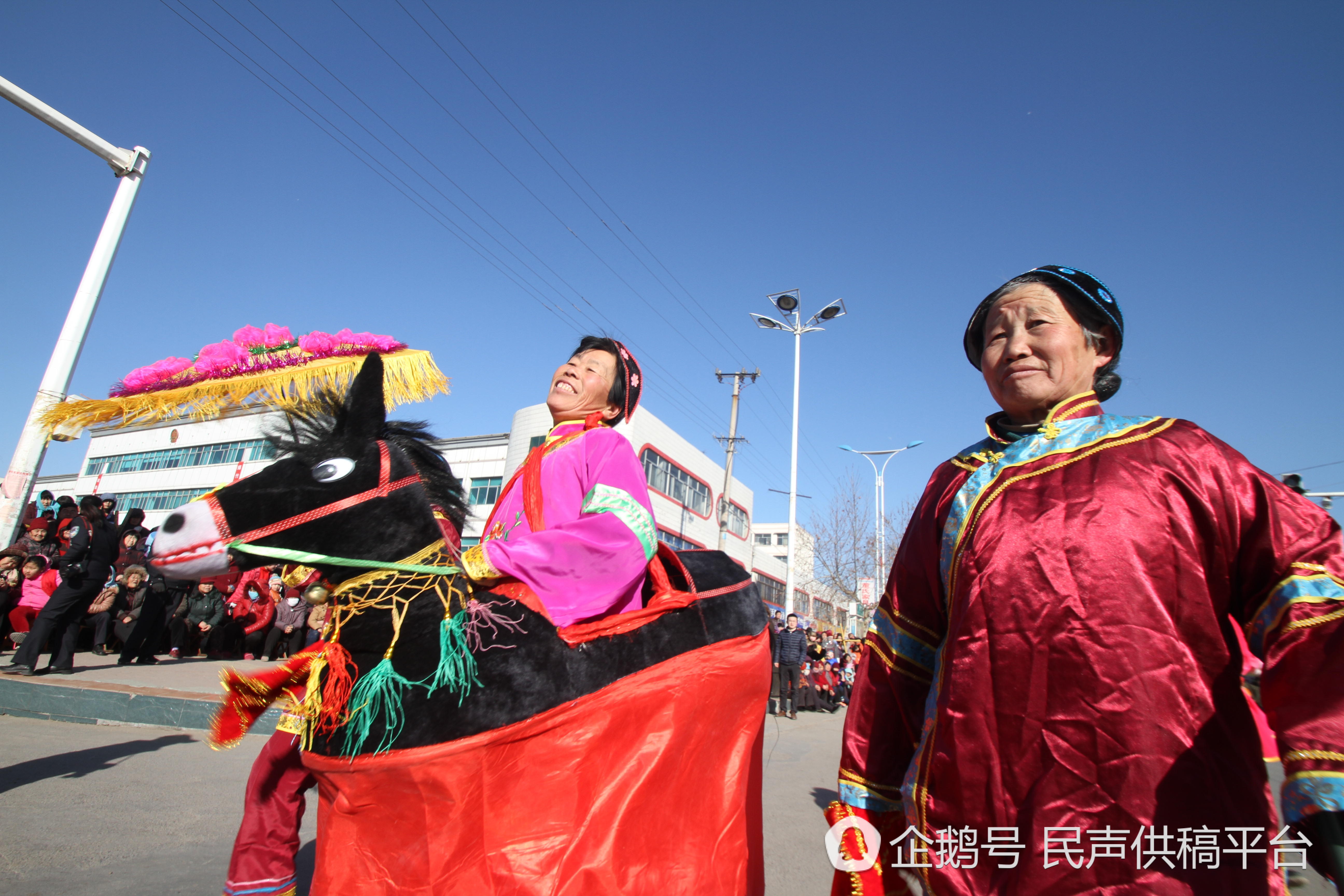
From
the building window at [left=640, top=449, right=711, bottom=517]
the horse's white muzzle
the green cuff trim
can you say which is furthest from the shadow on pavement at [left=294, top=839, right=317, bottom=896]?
the building window at [left=640, top=449, right=711, bottom=517]

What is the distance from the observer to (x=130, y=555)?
970cm

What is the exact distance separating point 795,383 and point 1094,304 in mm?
20332

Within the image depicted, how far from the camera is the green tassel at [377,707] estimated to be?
159 centimetres

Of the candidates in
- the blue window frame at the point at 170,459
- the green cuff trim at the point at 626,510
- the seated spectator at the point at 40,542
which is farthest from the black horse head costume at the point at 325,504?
the blue window frame at the point at 170,459

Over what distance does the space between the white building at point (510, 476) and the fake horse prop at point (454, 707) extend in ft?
51.4

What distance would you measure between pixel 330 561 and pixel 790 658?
35.8 ft

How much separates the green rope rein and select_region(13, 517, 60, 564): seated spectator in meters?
10.2

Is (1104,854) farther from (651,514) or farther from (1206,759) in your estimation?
(651,514)

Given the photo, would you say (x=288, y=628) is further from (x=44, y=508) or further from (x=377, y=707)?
(x=377, y=707)

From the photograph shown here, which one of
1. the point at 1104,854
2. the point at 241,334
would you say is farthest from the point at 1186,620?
the point at 241,334

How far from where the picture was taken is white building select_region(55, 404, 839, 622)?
Result: 2650cm

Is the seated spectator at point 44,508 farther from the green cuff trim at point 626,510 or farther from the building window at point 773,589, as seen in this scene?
the building window at point 773,589

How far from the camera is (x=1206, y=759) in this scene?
3.61 feet

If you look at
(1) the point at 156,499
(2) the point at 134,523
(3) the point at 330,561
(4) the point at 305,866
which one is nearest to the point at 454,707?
(3) the point at 330,561
